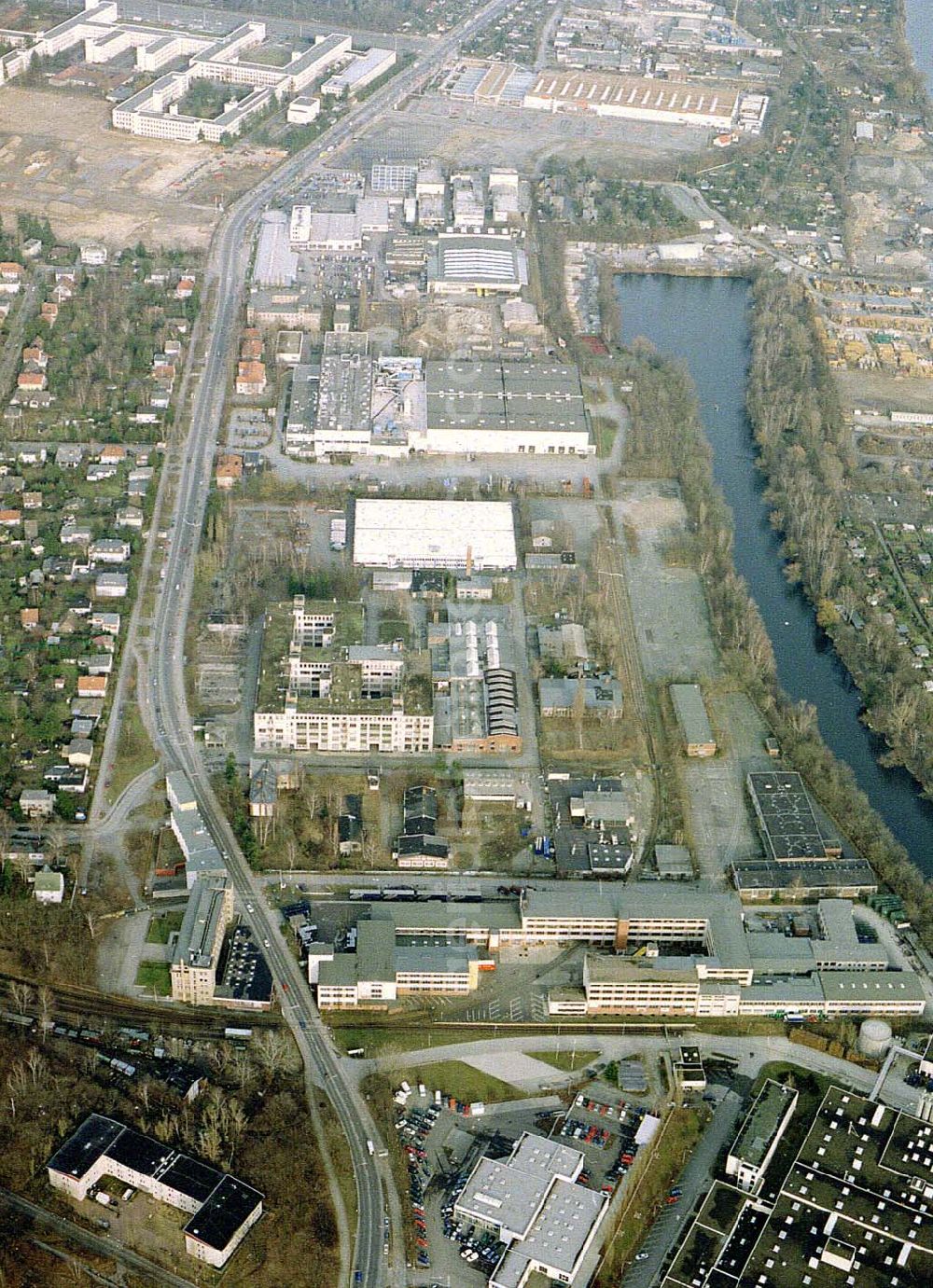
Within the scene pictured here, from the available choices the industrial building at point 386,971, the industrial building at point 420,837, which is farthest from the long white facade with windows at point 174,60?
the industrial building at point 386,971

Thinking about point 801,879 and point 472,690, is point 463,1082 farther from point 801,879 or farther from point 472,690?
point 472,690

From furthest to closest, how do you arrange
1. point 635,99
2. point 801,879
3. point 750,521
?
point 635,99 < point 750,521 < point 801,879

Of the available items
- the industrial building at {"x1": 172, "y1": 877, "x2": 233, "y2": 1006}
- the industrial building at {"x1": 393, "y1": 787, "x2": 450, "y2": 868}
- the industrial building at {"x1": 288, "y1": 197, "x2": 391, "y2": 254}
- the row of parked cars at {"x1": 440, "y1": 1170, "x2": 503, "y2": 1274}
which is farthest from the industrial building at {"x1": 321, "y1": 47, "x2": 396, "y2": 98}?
the row of parked cars at {"x1": 440, "y1": 1170, "x2": 503, "y2": 1274}

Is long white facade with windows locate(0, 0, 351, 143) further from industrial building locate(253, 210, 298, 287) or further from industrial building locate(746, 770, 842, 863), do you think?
industrial building locate(746, 770, 842, 863)

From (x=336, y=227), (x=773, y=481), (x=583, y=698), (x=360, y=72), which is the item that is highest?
(x=360, y=72)

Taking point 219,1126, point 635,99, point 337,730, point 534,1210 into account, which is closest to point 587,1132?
point 534,1210

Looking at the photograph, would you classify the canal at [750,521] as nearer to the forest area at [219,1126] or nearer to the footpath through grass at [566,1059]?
the footpath through grass at [566,1059]
